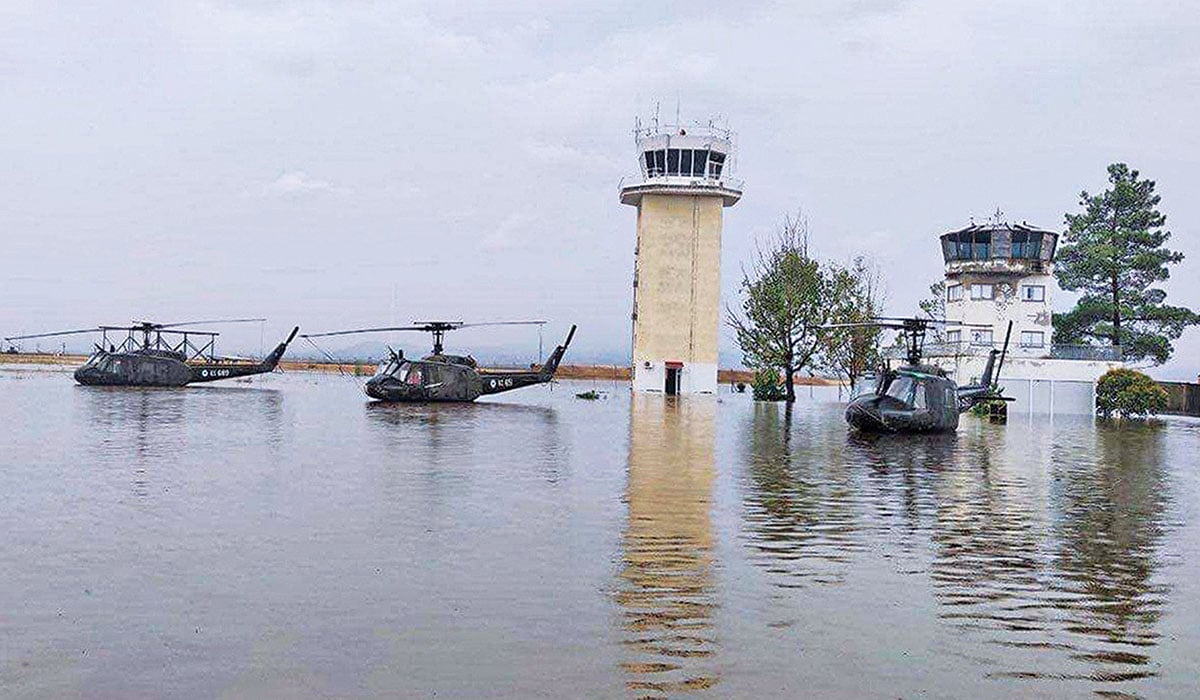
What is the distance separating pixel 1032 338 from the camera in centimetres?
6134

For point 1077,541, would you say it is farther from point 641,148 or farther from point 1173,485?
point 641,148

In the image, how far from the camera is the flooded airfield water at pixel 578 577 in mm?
7082

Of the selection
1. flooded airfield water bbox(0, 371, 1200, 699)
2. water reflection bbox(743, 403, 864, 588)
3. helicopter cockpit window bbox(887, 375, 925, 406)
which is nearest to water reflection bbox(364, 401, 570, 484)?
flooded airfield water bbox(0, 371, 1200, 699)

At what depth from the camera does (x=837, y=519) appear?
14.4m

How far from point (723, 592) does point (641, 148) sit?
64.9 metres

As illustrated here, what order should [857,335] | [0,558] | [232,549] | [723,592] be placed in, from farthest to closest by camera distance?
1. [857,335]
2. [232,549]
3. [0,558]
4. [723,592]

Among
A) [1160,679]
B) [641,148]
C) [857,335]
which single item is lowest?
[1160,679]

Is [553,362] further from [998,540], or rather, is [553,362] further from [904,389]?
[998,540]

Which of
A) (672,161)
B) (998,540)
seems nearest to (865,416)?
(998,540)

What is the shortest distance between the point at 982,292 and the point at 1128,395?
10234 millimetres

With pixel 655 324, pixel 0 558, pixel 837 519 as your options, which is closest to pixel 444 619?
pixel 0 558

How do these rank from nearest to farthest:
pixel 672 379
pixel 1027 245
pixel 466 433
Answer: pixel 466 433 < pixel 1027 245 < pixel 672 379

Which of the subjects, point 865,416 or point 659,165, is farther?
point 659,165

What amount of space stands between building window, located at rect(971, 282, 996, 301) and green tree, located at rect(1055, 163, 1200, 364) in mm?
8746
